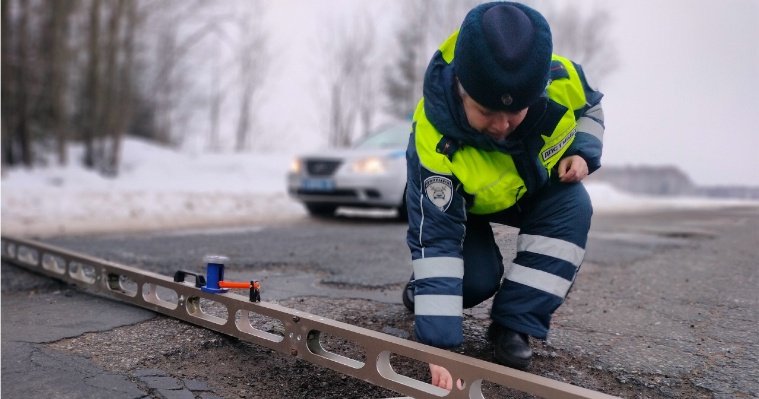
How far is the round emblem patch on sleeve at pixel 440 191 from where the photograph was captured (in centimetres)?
175

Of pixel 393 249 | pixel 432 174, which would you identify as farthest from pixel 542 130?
pixel 393 249

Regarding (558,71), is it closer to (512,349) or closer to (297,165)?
(512,349)

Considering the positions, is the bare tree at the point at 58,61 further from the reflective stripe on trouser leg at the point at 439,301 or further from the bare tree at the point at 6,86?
the reflective stripe on trouser leg at the point at 439,301

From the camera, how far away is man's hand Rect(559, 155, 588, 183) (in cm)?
185

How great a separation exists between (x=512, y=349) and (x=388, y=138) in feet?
18.7

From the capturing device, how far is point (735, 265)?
3436 mm

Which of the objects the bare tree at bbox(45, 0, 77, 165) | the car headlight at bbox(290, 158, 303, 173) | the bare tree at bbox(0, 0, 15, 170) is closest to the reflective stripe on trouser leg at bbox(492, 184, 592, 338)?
the car headlight at bbox(290, 158, 303, 173)

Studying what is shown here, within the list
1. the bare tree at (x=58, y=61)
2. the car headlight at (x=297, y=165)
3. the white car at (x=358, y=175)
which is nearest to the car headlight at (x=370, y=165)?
the white car at (x=358, y=175)

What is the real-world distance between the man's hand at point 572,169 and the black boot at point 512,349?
509 millimetres

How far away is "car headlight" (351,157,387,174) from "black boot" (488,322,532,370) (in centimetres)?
495

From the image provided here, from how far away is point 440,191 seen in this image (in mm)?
1764

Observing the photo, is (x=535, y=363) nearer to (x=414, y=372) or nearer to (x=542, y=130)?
(x=414, y=372)

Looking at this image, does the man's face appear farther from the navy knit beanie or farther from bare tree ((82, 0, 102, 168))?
bare tree ((82, 0, 102, 168))

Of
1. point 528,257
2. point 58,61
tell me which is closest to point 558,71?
point 528,257
